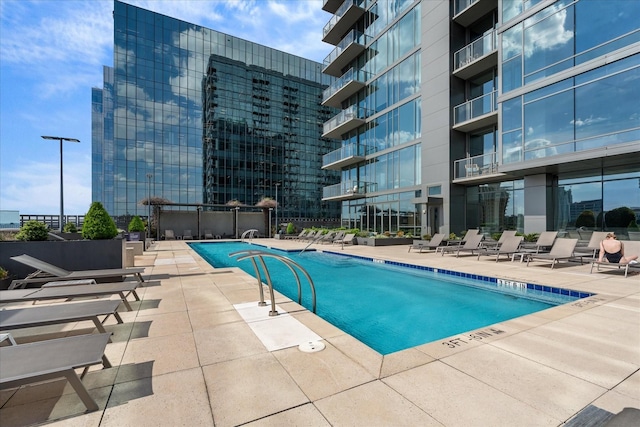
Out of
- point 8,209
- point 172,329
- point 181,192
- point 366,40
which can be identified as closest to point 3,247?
point 172,329

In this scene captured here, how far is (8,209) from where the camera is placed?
20500 mm

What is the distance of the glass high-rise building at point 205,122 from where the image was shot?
44.4 m

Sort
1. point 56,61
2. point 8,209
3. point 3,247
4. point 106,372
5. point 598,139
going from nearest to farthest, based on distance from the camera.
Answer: point 106,372 < point 3,247 < point 598,139 < point 56,61 < point 8,209

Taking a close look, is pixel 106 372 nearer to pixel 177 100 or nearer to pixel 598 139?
pixel 598 139

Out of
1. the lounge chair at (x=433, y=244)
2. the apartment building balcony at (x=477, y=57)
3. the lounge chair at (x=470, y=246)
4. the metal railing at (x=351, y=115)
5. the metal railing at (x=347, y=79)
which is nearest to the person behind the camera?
the lounge chair at (x=470, y=246)

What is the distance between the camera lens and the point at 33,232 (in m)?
7.05

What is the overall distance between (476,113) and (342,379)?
55.5ft

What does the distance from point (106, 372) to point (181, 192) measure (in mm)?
48585

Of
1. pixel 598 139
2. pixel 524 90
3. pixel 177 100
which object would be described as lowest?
pixel 598 139

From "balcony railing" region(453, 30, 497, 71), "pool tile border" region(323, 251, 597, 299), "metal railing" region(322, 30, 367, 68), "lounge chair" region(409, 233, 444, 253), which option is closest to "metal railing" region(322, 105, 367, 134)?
"metal railing" region(322, 30, 367, 68)

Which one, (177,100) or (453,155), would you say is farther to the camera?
(177,100)

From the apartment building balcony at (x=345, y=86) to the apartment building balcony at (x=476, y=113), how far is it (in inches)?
377

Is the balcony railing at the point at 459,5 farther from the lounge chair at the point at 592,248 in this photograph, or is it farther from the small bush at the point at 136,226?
the small bush at the point at 136,226

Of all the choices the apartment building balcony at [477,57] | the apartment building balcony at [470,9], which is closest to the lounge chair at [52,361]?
the apartment building balcony at [477,57]
